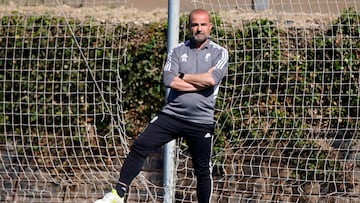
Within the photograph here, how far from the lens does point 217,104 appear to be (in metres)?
7.60

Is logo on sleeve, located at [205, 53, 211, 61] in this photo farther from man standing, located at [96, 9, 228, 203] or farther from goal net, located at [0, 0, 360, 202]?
goal net, located at [0, 0, 360, 202]

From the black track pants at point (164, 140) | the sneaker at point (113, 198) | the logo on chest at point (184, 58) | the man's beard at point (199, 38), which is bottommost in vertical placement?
the sneaker at point (113, 198)

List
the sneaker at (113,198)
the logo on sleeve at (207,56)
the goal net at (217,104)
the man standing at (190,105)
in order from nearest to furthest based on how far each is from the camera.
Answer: the sneaker at (113,198) < the man standing at (190,105) < the logo on sleeve at (207,56) < the goal net at (217,104)

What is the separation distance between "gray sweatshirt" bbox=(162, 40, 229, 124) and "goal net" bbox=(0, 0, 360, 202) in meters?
1.40

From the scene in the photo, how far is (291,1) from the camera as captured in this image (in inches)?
299

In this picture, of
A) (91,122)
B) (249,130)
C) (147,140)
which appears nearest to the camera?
(147,140)

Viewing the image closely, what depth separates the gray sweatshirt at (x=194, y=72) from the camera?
605 cm

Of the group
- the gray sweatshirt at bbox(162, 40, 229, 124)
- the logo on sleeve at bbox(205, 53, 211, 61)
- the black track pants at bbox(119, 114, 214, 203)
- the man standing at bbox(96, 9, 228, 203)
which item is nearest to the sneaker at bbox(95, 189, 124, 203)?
the man standing at bbox(96, 9, 228, 203)

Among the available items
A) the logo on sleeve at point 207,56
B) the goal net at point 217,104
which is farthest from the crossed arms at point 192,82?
the goal net at point 217,104

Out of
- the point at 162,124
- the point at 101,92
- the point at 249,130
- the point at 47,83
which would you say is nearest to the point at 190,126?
the point at 162,124

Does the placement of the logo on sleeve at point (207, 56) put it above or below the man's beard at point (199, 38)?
below

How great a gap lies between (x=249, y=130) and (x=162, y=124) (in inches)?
64.0

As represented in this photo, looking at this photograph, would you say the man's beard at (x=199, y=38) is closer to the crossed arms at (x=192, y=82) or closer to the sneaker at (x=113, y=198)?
the crossed arms at (x=192, y=82)

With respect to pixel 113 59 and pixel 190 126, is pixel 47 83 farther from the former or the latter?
pixel 190 126
